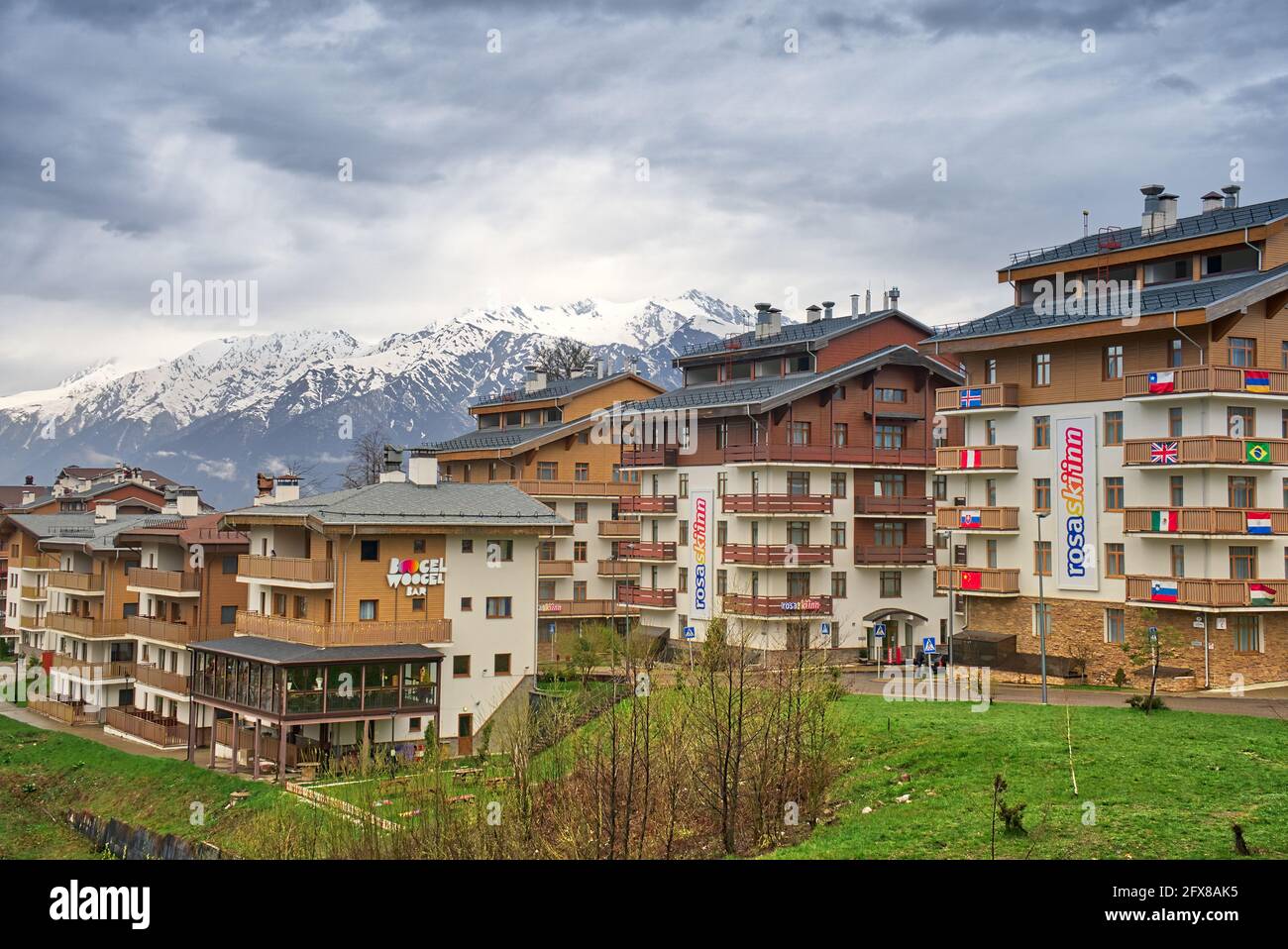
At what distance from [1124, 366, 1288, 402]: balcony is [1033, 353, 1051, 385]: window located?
5853 millimetres

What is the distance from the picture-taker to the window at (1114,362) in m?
48.4

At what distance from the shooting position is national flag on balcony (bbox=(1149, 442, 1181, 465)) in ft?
148

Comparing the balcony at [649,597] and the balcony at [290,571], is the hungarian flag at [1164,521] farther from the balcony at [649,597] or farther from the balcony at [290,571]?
the balcony at [290,571]

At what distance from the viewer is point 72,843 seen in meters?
49.7

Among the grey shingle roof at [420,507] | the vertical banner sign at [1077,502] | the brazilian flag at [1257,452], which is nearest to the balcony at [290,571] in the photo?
the grey shingle roof at [420,507]

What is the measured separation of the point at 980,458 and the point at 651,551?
2045 cm

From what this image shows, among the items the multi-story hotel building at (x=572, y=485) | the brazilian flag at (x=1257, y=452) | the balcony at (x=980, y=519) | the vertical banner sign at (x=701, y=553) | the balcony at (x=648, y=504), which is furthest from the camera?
the multi-story hotel building at (x=572, y=485)

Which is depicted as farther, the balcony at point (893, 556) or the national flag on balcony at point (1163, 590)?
A: the balcony at point (893, 556)

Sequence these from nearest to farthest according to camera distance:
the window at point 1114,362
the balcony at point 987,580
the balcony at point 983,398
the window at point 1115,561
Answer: the window at point 1115,561 < the window at point 1114,362 < the balcony at point 987,580 < the balcony at point 983,398

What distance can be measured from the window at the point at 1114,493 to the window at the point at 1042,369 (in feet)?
16.0

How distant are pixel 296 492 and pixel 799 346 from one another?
2569 cm

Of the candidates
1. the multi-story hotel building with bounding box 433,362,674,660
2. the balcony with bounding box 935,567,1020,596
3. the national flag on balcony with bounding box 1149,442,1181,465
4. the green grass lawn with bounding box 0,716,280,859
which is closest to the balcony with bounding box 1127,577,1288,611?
the national flag on balcony with bounding box 1149,442,1181,465

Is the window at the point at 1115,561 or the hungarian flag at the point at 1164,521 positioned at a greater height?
the hungarian flag at the point at 1164,521

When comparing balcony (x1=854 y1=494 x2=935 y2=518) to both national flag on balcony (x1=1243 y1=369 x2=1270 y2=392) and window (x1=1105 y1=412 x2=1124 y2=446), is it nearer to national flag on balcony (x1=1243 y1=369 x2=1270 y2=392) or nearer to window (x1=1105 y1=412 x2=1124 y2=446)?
window (x1=1105 y1=412 x2=1124 y2=446)
